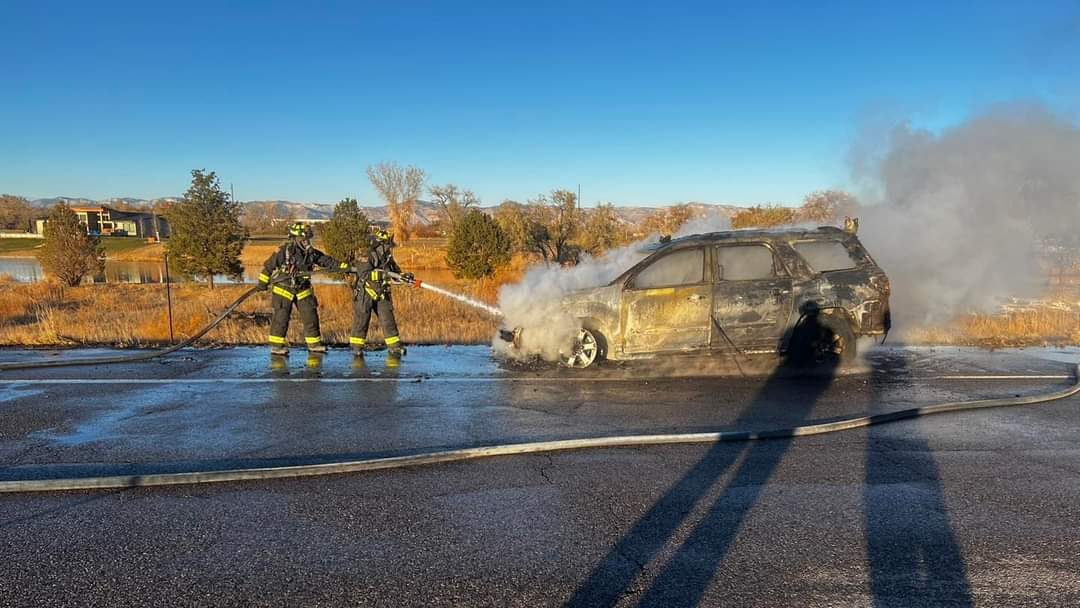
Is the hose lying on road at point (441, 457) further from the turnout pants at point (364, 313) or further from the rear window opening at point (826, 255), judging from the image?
the turnout pants at point (364, 313)

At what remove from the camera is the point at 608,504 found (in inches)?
159

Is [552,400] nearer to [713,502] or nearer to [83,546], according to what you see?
[713,502]

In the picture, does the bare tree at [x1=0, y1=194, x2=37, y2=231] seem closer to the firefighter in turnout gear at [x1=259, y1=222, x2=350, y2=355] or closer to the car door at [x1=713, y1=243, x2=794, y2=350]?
the firefighter in turnout gear at [x1=259, y1=222, x2=350, y2=355]

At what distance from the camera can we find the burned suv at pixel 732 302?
8.17 metres

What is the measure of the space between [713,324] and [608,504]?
4561mm

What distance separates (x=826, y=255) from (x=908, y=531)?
18.4 feet

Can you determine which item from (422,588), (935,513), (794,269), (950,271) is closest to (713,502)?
(935,513)

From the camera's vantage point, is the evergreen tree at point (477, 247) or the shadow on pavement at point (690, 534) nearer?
the shadow on pavement at point (690, 534)

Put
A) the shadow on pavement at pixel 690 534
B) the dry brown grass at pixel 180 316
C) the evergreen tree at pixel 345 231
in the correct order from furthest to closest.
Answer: the evergreen tree at pixel 345 231 < the dry brown grass at pixel 180 316 < the shadow on pavement at pixel 690 534

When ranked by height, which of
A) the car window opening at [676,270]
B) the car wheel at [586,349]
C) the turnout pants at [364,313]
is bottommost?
the car wheel at [586,349]

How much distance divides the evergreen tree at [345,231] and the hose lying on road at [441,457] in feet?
79.9

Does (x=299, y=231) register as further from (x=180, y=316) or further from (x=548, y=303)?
(x=180, y=316)

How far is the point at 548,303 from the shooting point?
28.0ft

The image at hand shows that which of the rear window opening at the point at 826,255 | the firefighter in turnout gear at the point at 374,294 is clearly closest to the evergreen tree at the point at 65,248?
the firefighter in turnout gear at the point at 374,294
